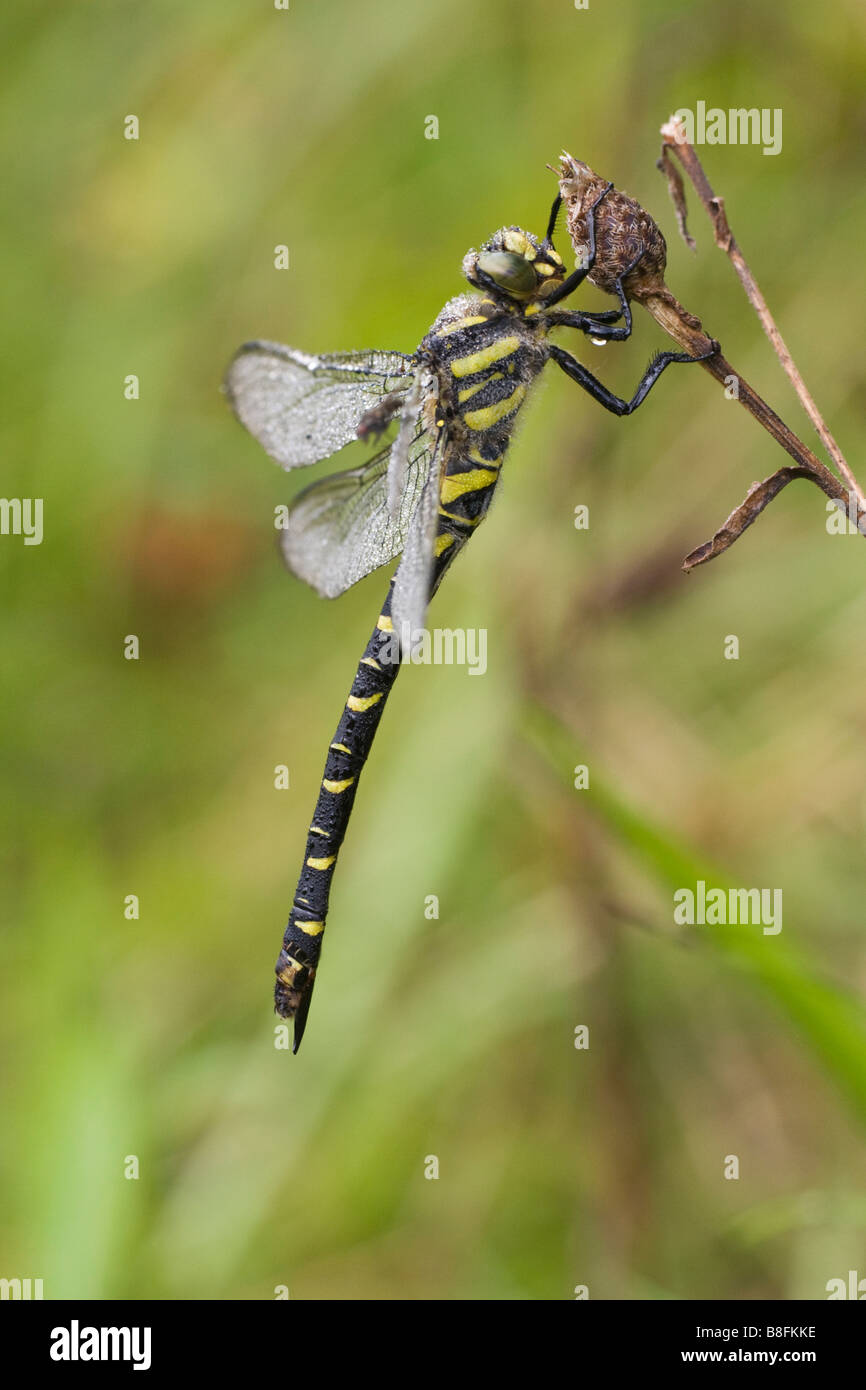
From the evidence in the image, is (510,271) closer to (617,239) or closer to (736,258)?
(617,239)

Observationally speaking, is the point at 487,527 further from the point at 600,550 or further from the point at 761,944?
the point at 761,944

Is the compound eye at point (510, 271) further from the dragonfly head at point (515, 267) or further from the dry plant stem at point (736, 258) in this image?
the dry plant stem at point (736, 258)

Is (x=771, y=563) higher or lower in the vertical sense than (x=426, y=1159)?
higher

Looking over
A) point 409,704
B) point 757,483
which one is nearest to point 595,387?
point 757,483

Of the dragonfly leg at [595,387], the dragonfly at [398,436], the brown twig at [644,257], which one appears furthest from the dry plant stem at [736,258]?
the dragonfly leg at [595,387]

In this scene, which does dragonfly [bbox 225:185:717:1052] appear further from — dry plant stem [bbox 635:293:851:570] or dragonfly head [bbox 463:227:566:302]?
dry plant stem [bbox 635:293:851:570]

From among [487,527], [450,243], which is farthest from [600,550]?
[450,243]
